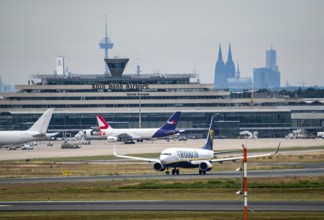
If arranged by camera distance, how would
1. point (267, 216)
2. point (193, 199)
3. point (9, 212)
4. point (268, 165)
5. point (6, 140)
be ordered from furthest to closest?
point (6, 140), point (268, 165), point (193, 199), point (9, 212), point (267, 216)

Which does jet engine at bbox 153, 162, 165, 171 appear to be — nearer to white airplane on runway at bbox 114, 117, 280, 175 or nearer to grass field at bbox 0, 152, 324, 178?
white airplane on runway at bbox 114, 117, 280, 175

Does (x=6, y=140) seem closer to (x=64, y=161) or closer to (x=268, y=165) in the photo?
(x=64, y=161)

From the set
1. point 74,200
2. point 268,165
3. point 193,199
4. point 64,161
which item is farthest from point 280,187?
point 64,161

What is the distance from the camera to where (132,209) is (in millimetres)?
68750

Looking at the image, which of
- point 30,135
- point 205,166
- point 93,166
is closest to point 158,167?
point 205,166

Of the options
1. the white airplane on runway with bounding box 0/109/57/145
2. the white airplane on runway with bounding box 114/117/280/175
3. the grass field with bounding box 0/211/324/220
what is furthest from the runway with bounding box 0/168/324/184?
the white airplane on runway with bounding box 0/109/57/145

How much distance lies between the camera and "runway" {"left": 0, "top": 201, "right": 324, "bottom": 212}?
68.1 metres

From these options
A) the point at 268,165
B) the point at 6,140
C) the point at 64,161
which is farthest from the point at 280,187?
the point at 6,140

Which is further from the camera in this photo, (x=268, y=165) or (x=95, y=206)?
(x=268, y=165)

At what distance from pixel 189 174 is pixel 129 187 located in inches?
758

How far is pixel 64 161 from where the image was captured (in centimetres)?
13712

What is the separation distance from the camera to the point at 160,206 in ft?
232

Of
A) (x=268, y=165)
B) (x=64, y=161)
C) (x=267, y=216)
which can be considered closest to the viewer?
(x=267, y=216)

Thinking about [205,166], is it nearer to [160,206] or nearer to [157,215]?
[160,206]
